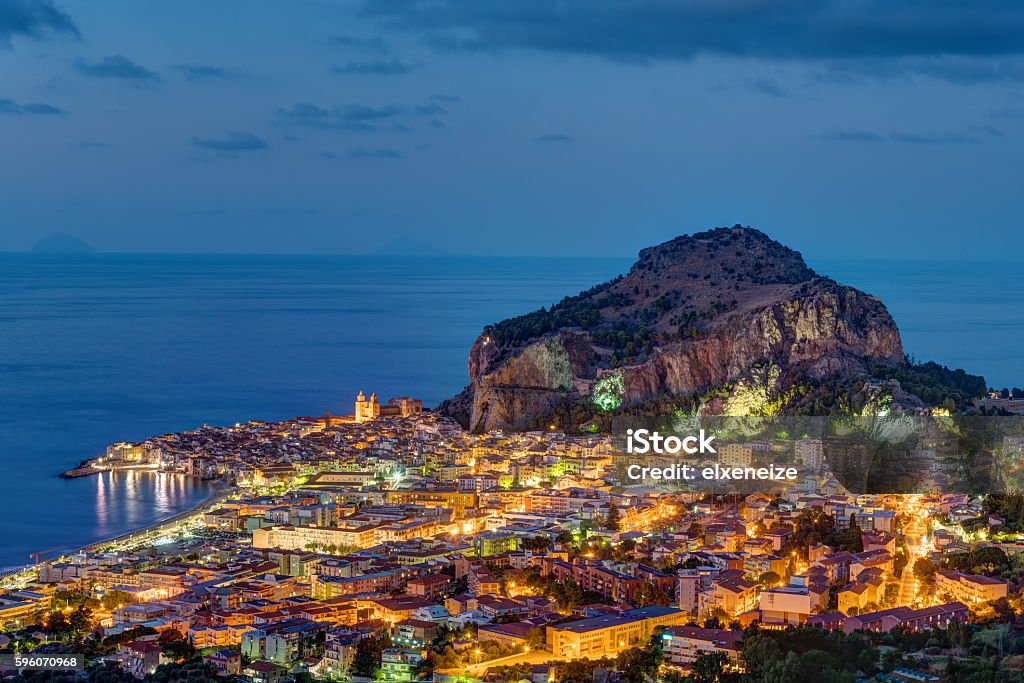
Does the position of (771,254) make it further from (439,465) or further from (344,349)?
(344,349)

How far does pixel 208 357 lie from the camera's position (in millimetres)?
43000

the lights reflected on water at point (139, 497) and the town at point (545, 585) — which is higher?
the lights reflected on water at point (139, 497)

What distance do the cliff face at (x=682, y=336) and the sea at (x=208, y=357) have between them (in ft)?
15.8

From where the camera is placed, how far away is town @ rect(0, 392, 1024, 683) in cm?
1289

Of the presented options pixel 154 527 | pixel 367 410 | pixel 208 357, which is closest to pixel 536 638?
pixel 154 527

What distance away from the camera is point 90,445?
26484 mm

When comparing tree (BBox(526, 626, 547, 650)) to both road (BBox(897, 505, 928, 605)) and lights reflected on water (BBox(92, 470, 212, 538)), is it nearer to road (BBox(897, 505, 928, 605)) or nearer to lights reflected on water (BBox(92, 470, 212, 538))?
road (BBox(897, 505, 928, 605))

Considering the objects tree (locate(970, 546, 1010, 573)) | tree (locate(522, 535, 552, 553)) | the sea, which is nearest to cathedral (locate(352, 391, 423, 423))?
the sea

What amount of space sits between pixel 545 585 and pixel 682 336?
12472 mm

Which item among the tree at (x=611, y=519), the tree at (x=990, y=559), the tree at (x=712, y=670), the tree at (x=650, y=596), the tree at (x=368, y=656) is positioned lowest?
the tree at (x=712, y=670)

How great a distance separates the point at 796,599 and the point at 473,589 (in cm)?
338

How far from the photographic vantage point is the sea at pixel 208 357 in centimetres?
2225

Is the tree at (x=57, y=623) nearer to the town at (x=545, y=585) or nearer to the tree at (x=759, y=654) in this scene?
the town at (x=545, y=585)

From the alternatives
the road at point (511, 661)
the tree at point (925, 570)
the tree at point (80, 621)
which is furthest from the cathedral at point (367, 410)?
the road at point (511, 661)
